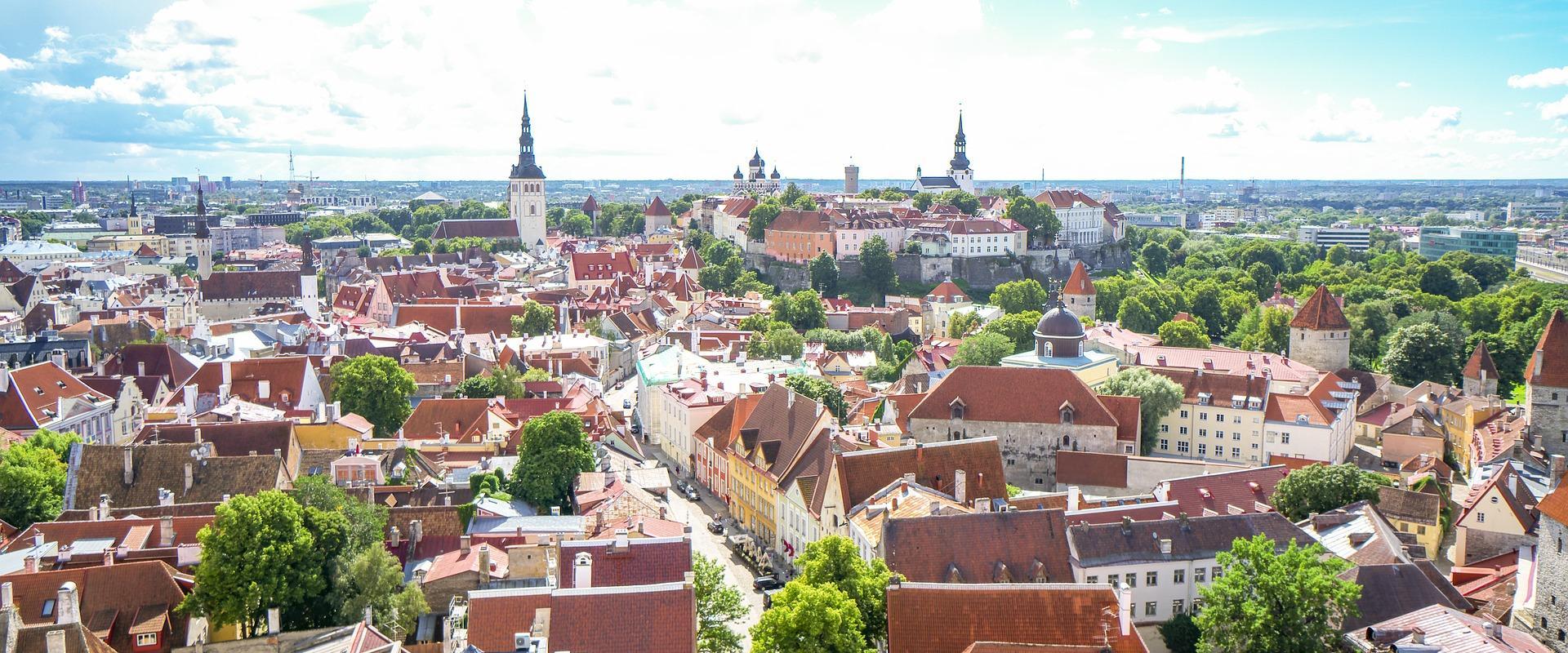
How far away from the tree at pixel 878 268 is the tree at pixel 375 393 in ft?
189

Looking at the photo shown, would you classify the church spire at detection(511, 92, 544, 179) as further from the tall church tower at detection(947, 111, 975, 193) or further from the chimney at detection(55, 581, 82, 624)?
the chimney at detection(55, 581, 82, 624)

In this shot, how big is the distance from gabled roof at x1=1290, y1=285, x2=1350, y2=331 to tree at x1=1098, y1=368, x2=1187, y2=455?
21.8m

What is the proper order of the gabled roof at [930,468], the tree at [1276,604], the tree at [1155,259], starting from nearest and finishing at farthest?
the tree at [1276,604] → the gabled roof at [930,468] → the tree at [1155,259]

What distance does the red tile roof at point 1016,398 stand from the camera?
46.8 meters

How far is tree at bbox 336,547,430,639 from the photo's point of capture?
27.9m

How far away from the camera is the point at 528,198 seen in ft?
484

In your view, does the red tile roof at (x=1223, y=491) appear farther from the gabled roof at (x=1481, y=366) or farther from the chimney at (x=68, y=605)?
the gabled roof at (x=1481, y=366)

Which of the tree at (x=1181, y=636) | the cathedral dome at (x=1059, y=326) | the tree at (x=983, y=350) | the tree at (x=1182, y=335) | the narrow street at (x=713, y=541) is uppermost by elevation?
the cathedral dome at (x=1059, y=326)

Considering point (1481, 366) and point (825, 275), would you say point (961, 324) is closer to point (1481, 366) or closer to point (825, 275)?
point (825, 275)

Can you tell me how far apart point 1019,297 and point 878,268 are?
1312 centimetres

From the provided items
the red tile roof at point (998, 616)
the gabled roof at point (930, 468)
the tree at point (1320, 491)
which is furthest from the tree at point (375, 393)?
the tree at point (1320, 491)

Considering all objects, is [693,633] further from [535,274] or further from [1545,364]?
[535,274]

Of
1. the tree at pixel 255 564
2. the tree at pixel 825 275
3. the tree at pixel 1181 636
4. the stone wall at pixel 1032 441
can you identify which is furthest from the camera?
the tree at pixel 825 275

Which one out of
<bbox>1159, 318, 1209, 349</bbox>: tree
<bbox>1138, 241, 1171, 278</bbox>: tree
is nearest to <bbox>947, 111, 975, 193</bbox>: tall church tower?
Result: <bbox>1138, 241, 1171, 278</bbox>: tree
